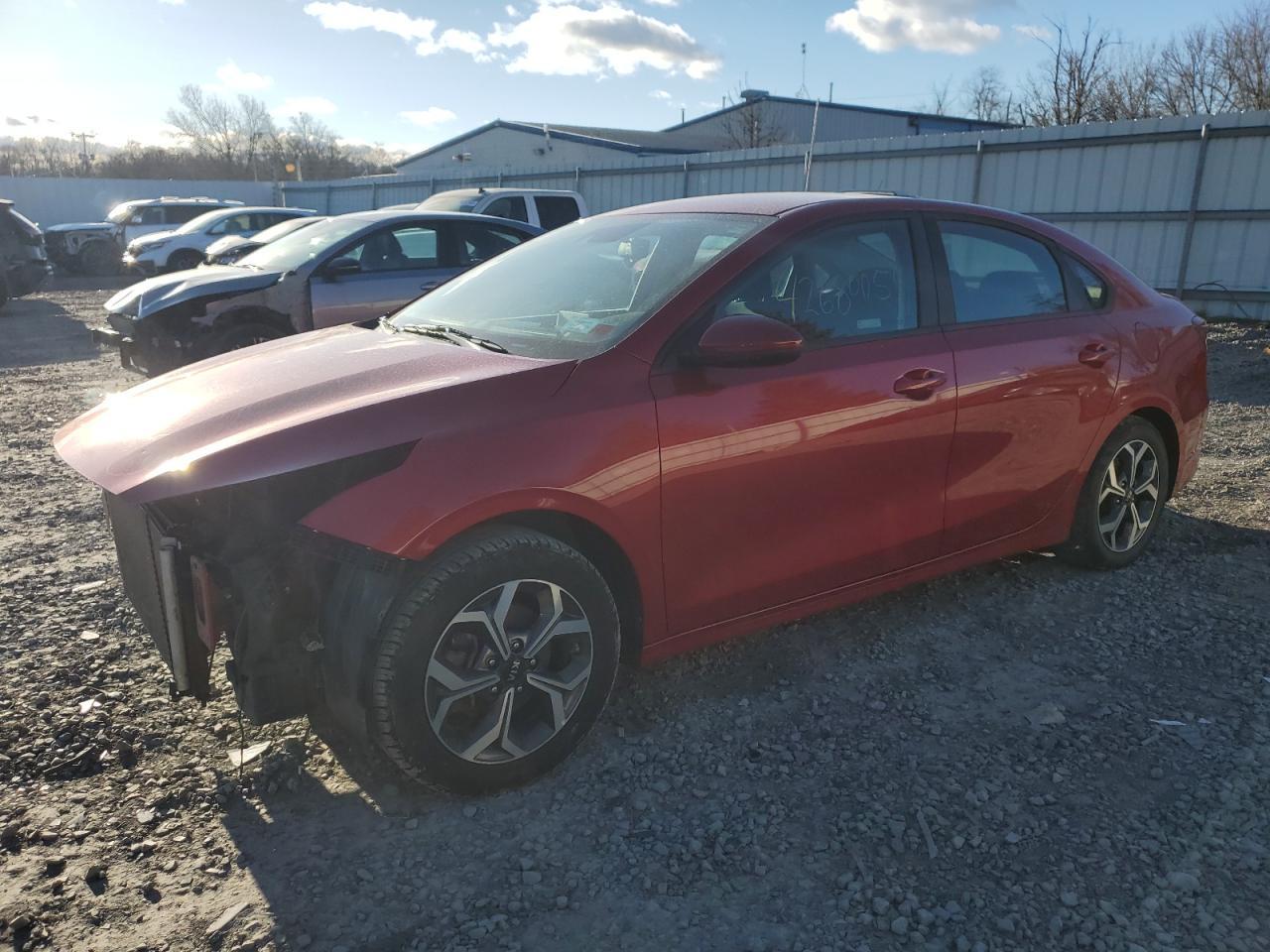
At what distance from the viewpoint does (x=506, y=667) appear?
2639mm

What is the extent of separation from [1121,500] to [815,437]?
208 cm

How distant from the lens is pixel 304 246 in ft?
27.3

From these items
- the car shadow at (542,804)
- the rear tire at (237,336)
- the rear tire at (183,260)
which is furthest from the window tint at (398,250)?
the rear tire at (183,260)

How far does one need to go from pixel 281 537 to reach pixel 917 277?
2490 millimetres

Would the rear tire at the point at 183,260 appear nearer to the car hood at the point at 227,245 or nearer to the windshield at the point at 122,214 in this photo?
the car hood at the point at 227,245

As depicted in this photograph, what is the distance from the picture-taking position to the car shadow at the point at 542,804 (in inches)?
89.3

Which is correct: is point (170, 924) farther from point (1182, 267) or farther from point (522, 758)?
point (1182, 267)

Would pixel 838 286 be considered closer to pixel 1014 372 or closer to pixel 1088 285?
pixel 1014 372

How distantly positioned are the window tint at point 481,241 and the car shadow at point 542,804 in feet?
19.0

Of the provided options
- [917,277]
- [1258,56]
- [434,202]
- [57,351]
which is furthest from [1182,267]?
[1258,56]

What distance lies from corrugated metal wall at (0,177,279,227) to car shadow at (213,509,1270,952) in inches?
1305

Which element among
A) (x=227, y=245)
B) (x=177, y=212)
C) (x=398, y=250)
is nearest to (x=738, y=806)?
(x=398, y=250)

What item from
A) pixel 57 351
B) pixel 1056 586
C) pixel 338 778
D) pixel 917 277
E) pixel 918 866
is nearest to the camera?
pixel 918 866

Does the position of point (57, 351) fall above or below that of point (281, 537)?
below
